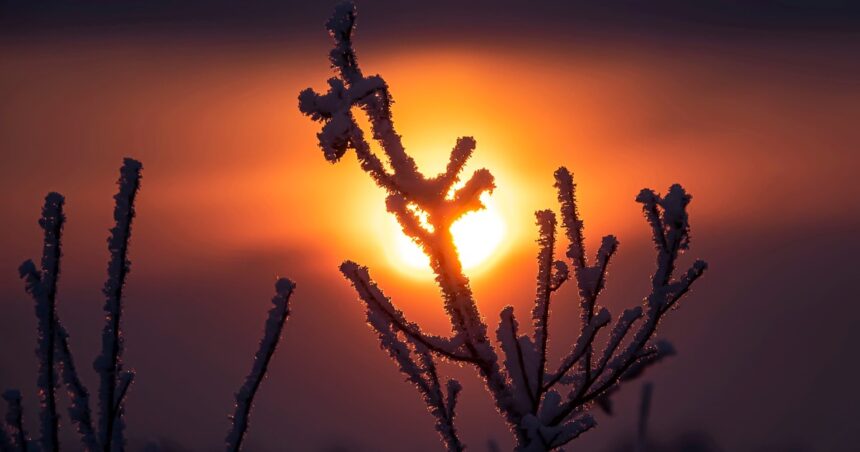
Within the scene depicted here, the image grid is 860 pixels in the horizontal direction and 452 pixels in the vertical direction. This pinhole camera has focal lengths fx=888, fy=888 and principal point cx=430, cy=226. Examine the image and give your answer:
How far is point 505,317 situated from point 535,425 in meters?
0.63

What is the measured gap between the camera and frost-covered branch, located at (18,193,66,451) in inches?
163

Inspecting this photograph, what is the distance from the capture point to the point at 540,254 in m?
4.76

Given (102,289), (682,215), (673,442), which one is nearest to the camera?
(102,289)

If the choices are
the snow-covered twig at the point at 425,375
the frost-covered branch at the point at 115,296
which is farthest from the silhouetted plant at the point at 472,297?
the frost-covered branch at the point at 115,296

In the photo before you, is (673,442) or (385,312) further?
(673,442)

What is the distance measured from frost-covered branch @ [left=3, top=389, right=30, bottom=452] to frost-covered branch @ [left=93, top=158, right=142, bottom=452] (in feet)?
1.33

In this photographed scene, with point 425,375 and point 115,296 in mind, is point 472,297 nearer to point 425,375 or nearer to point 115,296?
point 425,375

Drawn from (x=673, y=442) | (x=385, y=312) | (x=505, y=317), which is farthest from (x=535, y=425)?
(x=673, y=442)

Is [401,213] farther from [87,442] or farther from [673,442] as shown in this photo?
[673,442]

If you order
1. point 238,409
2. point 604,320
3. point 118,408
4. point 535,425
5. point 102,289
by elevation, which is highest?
point 102,289

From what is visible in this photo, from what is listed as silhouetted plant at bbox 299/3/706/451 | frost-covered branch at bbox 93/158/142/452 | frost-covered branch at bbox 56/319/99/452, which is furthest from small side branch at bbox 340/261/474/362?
Answer: frost-covered branch at bbox 56/319/99/452

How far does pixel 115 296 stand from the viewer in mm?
4227

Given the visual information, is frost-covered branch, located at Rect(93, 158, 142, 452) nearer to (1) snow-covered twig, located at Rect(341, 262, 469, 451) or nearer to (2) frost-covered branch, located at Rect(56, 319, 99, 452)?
(2) frost-covered branch, located at Rect(56, 319, 99, 452)

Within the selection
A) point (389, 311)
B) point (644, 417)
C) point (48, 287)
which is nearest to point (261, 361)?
point (389, 311)
